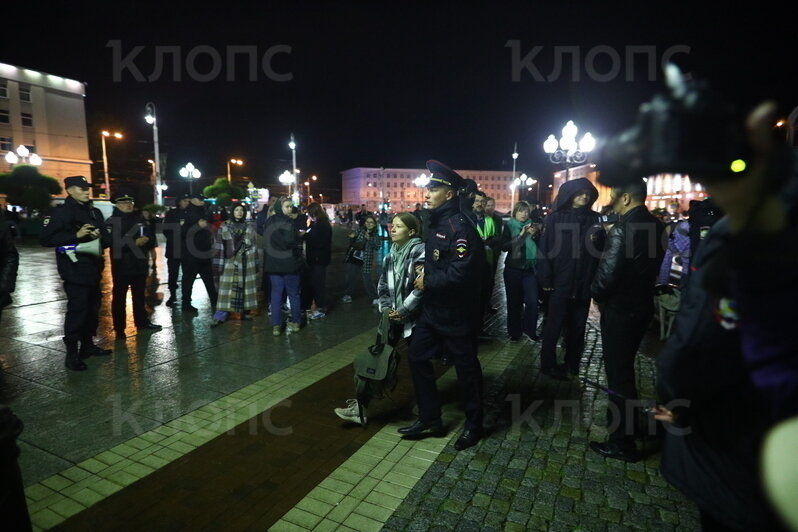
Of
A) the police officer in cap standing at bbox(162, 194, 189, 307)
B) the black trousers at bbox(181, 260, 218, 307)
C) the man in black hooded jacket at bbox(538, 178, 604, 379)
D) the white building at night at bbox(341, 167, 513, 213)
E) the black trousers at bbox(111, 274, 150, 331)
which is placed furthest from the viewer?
the white building at night at bbox(341, 167, 513, 213)

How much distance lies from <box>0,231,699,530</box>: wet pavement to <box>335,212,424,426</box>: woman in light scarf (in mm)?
836

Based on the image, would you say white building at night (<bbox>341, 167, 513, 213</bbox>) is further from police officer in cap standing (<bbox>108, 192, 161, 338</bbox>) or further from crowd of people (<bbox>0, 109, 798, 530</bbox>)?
police officer in cap standing (<bbox>108, 192, 161, 338</bbox>)

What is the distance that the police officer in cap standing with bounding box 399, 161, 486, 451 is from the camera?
3562mm

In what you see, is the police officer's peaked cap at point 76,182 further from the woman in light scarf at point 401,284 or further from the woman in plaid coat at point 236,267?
the woman in light scarf at point 401,284

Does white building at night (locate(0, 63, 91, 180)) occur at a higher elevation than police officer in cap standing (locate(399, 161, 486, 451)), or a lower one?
higher

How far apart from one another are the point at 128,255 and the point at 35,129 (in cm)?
5920

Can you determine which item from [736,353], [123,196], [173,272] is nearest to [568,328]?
[736,353]

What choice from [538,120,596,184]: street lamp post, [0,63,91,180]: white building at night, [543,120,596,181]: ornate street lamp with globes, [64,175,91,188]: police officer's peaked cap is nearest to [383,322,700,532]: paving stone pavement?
[64,175,91,188]: police officer's peaked cap

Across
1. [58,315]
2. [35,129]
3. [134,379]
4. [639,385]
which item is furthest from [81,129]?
[639,385]

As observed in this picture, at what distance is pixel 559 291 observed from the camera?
538cm

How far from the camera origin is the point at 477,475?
3.39 m

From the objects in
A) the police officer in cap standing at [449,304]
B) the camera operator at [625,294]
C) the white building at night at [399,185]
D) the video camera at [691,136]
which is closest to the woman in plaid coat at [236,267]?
the police officer in cap standing at [449,304]

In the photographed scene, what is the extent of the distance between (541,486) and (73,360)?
5522 mm

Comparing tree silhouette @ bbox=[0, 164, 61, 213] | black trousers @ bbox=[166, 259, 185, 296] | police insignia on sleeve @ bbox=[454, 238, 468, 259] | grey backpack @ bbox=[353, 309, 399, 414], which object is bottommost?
grey backpack @ bbox=[353, 309, 399, 414]
